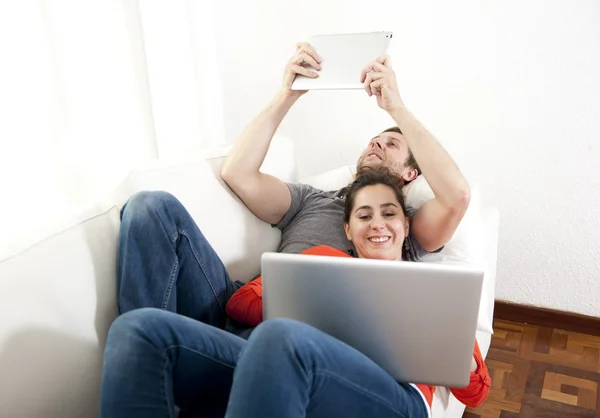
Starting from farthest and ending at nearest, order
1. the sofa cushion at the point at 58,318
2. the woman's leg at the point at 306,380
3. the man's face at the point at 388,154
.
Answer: the man's face at the point at 388,154, the sofa cushion at the point at 58,318, the woman's leg at the point at 306,380

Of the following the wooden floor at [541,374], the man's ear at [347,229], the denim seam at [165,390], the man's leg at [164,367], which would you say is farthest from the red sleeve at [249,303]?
the wooden floor at [541,374]

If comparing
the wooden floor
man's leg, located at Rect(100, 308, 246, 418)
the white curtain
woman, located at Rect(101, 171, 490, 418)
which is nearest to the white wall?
the wooden floor

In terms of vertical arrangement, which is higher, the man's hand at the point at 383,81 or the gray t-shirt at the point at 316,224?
the man's hand at the point at 383,81

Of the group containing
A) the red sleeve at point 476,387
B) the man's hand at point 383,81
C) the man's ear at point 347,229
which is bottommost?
the red sleeve at point 476,387

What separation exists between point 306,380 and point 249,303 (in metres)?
0.41

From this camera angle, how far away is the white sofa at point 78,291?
109cm

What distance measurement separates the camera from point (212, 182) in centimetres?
160

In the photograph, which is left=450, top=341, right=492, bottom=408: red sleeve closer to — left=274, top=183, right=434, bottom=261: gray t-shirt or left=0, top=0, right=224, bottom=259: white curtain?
left=274, top=183, right=434, bottom=261: gray t-shirt

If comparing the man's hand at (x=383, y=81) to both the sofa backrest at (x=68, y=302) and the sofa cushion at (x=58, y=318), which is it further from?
the sofa cushion at (x=58, y=318)

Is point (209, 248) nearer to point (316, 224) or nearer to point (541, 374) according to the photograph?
point (316, 224)

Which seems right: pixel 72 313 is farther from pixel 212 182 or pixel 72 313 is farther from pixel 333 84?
pixel 333 84

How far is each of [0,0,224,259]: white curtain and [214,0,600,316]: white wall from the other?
37 centimetres

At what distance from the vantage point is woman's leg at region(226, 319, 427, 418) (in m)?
0.94

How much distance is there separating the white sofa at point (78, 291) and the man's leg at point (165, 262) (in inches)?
2.2
